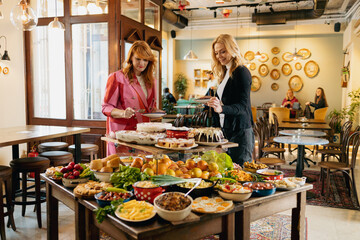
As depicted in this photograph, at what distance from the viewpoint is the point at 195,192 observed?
189cm

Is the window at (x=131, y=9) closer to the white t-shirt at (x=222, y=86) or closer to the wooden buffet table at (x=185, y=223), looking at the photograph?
the white t-shirt at (x=222, y=86)

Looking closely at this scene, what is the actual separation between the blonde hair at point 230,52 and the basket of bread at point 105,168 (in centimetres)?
110

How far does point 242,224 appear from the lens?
1.88 m

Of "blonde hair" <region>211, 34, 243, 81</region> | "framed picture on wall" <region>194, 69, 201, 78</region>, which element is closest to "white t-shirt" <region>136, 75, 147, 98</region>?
"blonde hair" <region>211, 34, 243, 81</region>

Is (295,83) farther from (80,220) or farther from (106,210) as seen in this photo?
(106,210)

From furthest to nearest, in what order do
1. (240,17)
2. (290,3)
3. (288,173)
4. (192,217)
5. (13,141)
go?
(240,17) → (290,3) → (288,173) → (13,141) → (192,217)

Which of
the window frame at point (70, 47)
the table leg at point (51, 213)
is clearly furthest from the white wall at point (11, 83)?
the table leg at point (51, 213)

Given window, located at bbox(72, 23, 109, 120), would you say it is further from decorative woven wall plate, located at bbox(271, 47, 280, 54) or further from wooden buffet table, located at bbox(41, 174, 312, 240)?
decorative woven wall plate, located at bbox(271, 47, 280, 54)

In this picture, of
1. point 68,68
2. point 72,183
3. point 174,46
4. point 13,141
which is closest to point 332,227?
point 72,183

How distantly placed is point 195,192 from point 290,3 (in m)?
9.83

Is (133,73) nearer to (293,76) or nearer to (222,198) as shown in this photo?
(222,198)

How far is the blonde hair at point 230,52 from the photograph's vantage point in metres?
2.44

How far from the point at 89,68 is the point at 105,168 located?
3.47 metres

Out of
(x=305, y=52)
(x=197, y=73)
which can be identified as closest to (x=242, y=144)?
(x=305, y=52)
